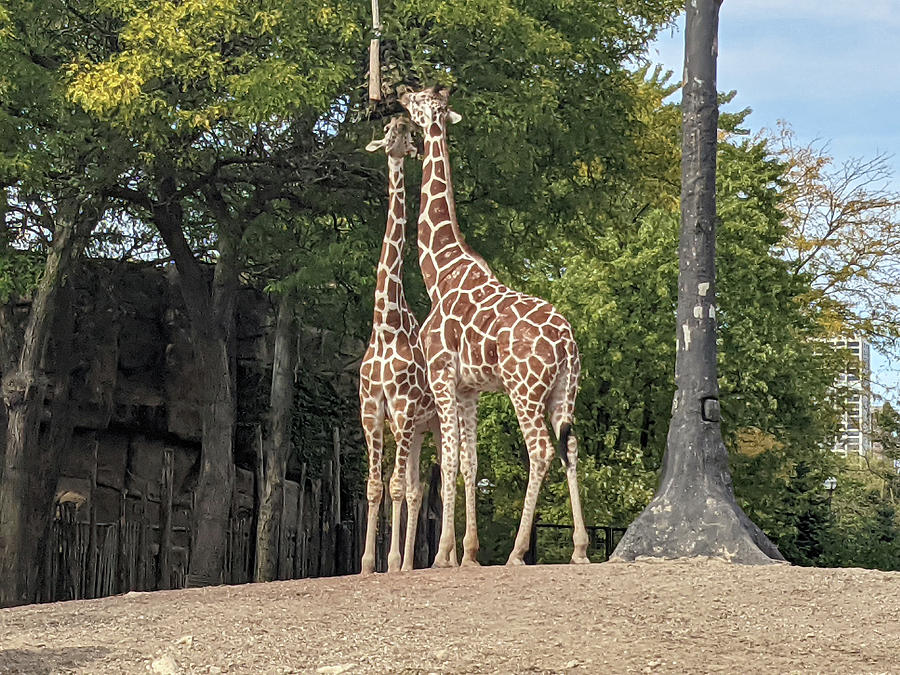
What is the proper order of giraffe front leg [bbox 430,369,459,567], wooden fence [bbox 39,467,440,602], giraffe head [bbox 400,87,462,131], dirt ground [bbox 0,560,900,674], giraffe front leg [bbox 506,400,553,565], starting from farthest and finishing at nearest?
wooden fence [bbox 39,467,440,602]
giraffe head [bbox 400,87,462,131]
giraffe front leg [bbox 430,369,459,567]
giraffe front leg [bbox 506,400,553,565]
dirt ground [bbox 0,560,900,674]

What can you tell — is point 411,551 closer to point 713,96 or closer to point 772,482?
point 713,96

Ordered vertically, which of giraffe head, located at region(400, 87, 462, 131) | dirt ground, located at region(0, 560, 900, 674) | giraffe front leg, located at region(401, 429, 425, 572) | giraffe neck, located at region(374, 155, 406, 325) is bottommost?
dirt ground, located at region(0, 560, 900, 674)

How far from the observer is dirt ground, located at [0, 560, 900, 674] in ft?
26.1

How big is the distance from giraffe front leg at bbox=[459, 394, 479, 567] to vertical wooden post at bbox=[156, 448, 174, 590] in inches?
271

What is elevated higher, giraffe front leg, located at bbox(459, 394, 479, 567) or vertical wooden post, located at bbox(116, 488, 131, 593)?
giraffe front leg, located at bbox(459, 394, 479, 567)

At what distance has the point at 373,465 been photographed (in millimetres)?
12883

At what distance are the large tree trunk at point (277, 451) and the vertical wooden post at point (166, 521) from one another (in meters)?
1.49

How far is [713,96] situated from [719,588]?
5.61 metres

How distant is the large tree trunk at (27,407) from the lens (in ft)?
54.1

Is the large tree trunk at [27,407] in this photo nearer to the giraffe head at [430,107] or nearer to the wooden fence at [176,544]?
the wooden fence at [176,544]

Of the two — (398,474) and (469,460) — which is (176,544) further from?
(469,460)

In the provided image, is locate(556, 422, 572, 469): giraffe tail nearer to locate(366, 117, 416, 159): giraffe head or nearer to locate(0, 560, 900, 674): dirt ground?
locate(0, 560, 900, 674): dirt ground

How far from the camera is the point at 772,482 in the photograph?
28797 millimetres

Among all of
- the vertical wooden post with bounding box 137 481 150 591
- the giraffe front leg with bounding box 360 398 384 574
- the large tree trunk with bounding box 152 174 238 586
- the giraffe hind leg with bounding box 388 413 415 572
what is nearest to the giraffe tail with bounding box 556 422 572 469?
the giraffe hind leg with bounding box 388 413 415 572
